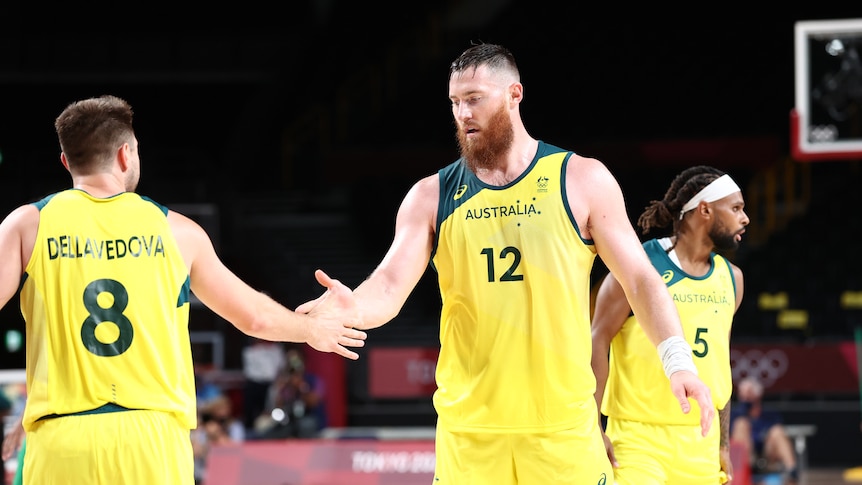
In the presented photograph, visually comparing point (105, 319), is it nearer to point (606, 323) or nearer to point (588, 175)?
point (588, 175)

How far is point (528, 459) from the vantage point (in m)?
4.67

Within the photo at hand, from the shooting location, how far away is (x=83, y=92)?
2622 centimetres

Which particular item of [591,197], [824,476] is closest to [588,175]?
[591,197]

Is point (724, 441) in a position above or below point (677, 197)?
below

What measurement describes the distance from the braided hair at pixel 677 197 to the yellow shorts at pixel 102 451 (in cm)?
302

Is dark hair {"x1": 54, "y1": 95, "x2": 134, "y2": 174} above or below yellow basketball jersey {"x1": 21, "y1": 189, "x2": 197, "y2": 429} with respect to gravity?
above

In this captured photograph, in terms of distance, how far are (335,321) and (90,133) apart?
1229 millimetres

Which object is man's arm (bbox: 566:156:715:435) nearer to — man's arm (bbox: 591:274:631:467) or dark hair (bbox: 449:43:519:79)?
dark hair (bbox: 449:43:519:79)

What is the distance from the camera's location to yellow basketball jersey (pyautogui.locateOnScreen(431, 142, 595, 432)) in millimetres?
4691

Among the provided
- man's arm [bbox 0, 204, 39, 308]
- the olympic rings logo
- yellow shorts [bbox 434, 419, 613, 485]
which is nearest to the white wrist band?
yellow shorts [bbox 434, 419, 613, 485]

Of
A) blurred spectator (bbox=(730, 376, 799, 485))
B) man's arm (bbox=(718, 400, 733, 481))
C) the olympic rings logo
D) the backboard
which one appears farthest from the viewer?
the olympic rings logo

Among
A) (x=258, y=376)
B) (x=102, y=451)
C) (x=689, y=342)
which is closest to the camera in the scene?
(x=102, y=451)

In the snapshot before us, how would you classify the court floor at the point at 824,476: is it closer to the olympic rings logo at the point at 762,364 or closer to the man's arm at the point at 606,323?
the olympic rings logo at the point at 762,364

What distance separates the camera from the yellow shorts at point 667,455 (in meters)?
5.82
